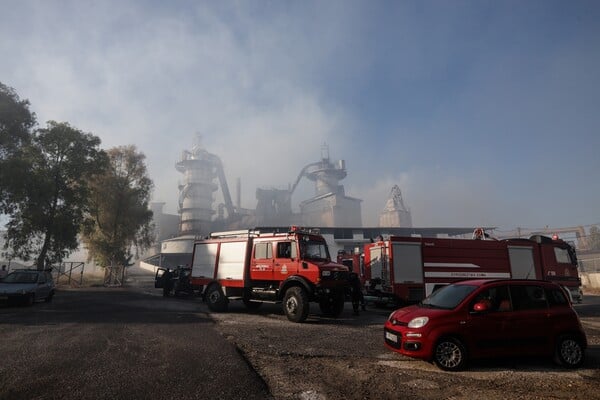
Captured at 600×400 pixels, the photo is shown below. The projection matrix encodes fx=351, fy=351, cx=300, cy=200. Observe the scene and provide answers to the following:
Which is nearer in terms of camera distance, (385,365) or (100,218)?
(385,365)

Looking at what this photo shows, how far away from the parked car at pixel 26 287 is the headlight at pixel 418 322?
15.7 metres

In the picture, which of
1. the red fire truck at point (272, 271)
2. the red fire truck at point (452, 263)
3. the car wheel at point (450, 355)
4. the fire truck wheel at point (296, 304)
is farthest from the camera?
the red fire truck at point (452, 263)

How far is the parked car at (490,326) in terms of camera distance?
6168 millimetres

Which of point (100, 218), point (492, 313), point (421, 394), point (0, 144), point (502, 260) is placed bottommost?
point (421, 394)

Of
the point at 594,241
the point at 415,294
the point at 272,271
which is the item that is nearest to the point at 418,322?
the point at 272,271

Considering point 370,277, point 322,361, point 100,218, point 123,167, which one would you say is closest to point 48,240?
point 100,218

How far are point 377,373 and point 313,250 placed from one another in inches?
266

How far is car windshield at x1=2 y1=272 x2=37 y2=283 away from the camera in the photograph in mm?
15188

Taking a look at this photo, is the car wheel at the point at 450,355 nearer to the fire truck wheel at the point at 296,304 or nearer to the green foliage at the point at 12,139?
the fire truck wheel at the point at 296,304

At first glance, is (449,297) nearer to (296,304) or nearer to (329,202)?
(296,304)

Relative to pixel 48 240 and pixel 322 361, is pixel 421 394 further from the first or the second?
pixel 48 240

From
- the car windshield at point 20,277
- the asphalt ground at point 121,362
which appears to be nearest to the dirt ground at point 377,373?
the asphalt ground at point 121,362

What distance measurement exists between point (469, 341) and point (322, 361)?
8.69ft

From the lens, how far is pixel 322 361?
656cm
